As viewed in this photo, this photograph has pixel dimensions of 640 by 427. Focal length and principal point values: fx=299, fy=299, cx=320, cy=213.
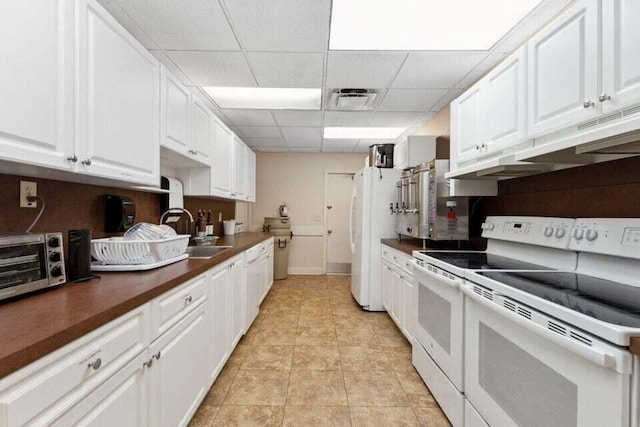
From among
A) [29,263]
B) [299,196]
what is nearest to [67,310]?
[29,263]

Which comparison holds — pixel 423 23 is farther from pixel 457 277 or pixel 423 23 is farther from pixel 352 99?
pixel 457 277

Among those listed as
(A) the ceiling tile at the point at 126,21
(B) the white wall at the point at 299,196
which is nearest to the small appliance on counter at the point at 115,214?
(A) the ceiling tile at the point at 126,21

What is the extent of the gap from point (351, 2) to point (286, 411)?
8.20 feet

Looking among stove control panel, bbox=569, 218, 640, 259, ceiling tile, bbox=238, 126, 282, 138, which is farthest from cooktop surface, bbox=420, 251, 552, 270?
ceiling tile, bbox=238, 126, 282, 138

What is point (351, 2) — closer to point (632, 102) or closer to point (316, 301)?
point (632, 102)

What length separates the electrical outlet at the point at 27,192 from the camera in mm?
1282

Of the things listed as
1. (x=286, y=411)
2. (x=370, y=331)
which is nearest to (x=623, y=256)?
(x=286, y=411)

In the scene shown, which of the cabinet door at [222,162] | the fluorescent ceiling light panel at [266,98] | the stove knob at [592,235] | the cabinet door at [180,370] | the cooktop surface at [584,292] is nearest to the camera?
the cooktop surface at [584,292]

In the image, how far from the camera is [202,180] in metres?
2.82

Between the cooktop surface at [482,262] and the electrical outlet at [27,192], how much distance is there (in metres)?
2.10

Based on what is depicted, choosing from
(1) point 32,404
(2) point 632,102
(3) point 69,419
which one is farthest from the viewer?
(2) point 632,102

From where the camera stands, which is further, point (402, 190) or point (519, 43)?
point (402, 190)

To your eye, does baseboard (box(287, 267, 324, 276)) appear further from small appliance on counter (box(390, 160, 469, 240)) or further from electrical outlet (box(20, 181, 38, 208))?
electrical outlet (box(20, 181, 38, 208))

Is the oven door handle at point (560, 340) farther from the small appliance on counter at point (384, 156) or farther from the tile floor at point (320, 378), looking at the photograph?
the small appliance on counter at point (384, 156)
